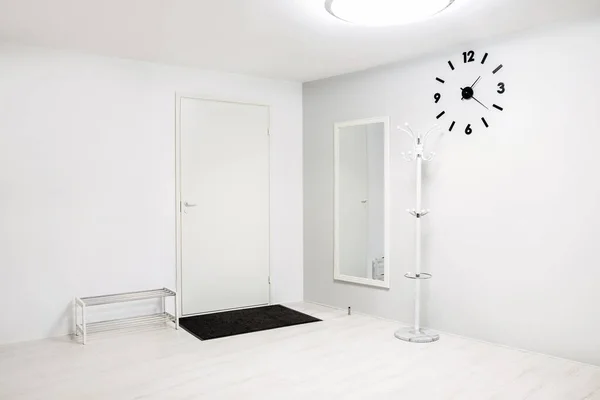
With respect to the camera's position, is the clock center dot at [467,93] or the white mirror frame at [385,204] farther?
the white mirror frame at [385,204]

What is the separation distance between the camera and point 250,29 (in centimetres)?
366

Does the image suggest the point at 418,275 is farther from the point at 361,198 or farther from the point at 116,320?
the point at 116,320

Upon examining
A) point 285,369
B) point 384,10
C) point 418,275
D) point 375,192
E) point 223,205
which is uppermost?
point 384,10

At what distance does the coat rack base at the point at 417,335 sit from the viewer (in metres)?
4.06

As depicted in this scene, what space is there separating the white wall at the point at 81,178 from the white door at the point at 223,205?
150 millimetres

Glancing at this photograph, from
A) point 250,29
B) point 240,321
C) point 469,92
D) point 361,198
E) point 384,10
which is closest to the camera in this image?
point 384,10

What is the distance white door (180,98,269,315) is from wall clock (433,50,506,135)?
181 centimetres

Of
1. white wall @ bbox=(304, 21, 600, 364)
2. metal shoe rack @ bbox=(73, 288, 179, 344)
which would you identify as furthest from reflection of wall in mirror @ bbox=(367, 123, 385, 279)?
metal shoe rack @ bbox=(73, 288, 179, 344)

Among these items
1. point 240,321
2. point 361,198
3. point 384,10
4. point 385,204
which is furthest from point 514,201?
point 240,321

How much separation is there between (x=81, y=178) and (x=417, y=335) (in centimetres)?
290

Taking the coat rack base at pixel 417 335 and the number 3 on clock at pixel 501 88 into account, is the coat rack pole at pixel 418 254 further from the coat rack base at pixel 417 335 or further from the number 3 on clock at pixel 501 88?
the number 3 on clock at pixel 501 88

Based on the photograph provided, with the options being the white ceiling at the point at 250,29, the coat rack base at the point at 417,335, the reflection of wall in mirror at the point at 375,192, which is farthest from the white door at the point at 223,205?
the coat rack base at the point at 417,335

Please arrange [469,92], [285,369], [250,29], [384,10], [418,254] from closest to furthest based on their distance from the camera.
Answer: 1. [384,10]
2. [285,369]
3. [250,29]
4. [469,92]
5. [418,254]

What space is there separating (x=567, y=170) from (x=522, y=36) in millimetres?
984
